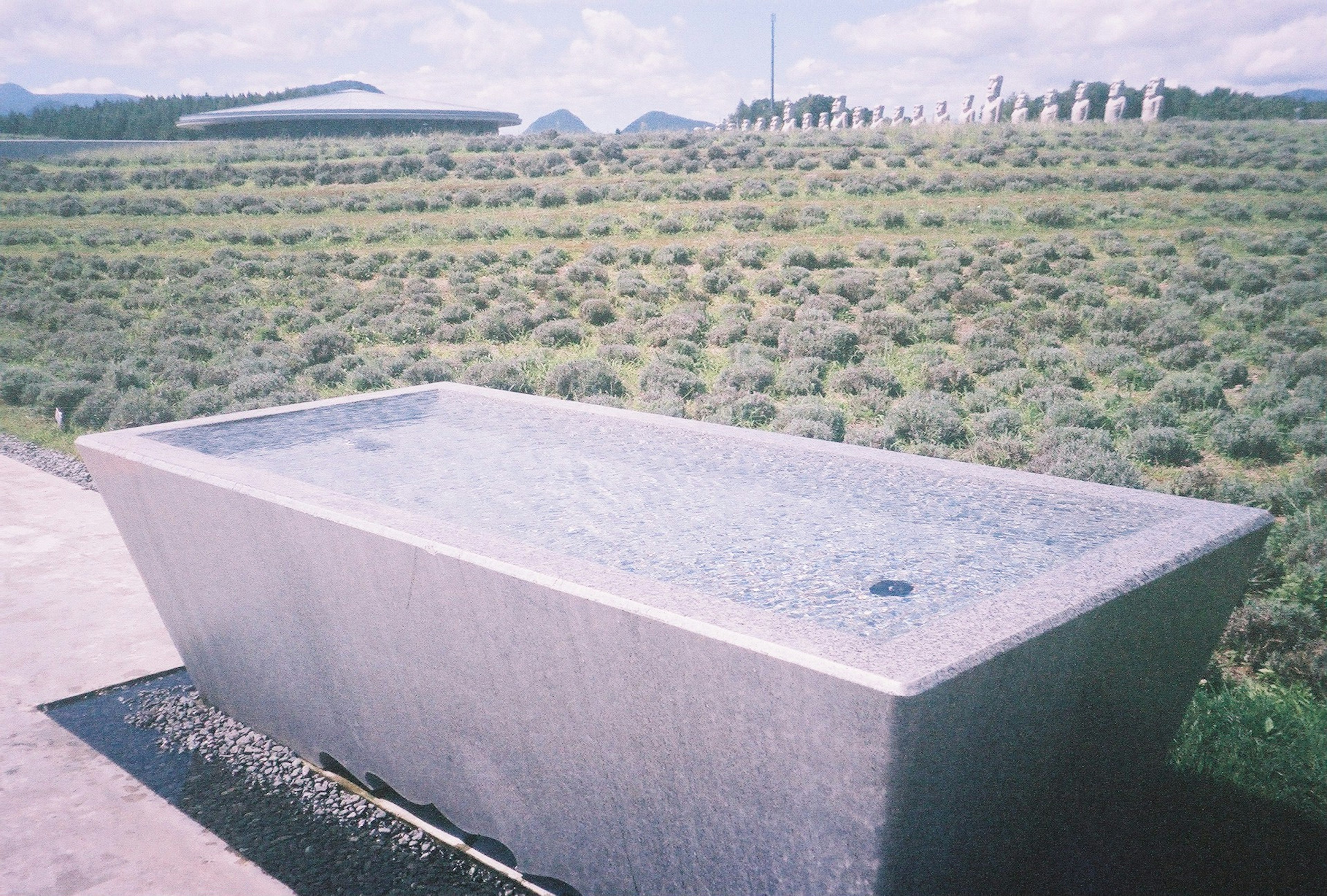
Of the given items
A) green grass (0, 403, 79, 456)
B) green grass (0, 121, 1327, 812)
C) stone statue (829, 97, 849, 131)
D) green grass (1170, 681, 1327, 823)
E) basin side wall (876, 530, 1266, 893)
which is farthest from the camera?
stone statue (829, 97, 849, 131)

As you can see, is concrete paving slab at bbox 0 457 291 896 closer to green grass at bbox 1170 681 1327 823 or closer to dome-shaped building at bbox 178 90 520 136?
green grass at bbox 1170 681 1327 823

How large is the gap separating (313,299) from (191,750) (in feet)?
46.9

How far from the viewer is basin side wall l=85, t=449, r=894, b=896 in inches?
73.8

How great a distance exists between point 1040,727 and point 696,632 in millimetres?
866

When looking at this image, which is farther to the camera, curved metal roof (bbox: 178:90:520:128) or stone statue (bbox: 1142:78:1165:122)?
curved metal roof (bbox: 178:90:520:128)

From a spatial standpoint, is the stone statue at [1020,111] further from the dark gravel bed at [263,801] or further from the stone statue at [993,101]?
the dark gravel bed at [263,801]

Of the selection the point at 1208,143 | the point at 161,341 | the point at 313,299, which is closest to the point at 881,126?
the point at 1208,143

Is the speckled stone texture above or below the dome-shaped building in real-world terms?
below

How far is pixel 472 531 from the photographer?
2699mm

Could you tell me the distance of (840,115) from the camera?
53.5m

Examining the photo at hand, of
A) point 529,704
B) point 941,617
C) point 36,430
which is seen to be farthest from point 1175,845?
point 36,430

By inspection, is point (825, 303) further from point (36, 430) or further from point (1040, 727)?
point (1040, 727)

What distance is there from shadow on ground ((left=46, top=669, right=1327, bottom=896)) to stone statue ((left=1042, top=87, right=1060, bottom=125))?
1535 inches

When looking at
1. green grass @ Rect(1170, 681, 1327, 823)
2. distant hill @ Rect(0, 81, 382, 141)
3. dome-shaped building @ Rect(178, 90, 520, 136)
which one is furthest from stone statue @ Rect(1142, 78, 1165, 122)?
distant hill @ Rect(0, 81, 382, 141)
